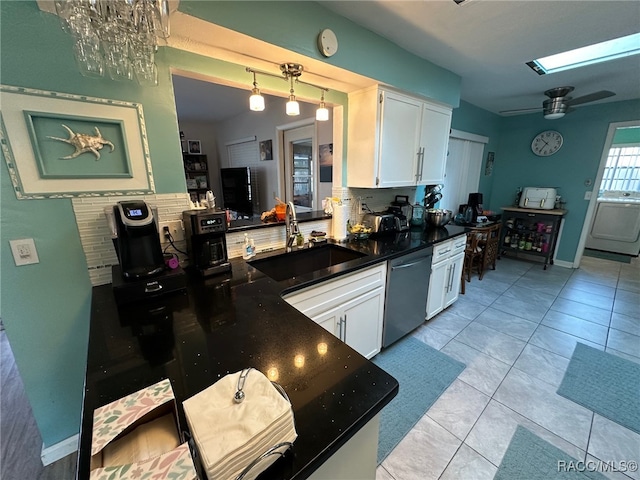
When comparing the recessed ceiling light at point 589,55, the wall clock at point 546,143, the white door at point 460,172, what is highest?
the recessed ceiling light at point 589,55

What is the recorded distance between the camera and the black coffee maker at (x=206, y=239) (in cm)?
140

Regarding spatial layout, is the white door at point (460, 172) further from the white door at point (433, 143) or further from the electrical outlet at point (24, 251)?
the electrical outlet at point (24, 251)

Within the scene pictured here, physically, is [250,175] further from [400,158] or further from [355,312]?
[355,312]

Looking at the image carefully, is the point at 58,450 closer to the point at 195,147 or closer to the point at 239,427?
the point at 239,427

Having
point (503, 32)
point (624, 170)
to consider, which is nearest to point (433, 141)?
point (503, 32)

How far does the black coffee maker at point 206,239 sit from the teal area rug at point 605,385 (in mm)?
2536

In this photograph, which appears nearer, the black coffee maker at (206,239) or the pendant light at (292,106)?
the black coffee maker at (206,239)

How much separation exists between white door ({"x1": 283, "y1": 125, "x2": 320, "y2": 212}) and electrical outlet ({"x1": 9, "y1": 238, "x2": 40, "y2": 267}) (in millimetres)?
2734

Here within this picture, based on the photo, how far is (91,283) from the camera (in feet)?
4.39

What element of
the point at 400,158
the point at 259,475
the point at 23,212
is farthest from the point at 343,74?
the point at 259,475

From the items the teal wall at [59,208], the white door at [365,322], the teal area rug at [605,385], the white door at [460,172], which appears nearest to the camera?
the teal wall at [59,208]

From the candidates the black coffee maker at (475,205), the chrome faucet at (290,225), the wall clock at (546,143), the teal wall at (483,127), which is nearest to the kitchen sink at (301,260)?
the chrome faucet at (290,225)

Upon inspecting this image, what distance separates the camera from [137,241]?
4.05 ft

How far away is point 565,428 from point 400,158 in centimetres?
215
